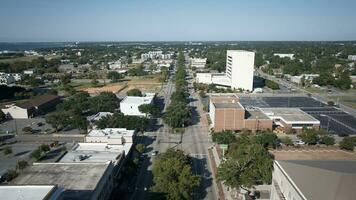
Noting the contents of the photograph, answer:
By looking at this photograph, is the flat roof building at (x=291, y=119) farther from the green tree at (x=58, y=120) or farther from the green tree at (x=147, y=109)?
the green tree at (x=58, y=120)

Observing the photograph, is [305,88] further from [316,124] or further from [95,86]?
[95,86]

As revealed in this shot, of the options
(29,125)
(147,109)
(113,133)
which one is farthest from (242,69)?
(29,125)

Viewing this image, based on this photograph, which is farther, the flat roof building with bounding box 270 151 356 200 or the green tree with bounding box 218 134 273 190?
the green tree with bounding box 218 134 273 190

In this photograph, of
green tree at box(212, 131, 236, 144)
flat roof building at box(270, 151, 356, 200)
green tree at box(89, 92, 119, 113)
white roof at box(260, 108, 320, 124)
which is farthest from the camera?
green tree at box(89, 92, 119, 113)

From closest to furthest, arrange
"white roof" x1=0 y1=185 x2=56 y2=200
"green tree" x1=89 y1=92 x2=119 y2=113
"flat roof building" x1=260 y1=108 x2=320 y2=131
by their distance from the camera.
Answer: "white roof" x1=0 y1=185 x2=56 y2=200, "flat roof building" x1=260 y1=108 x2=320 y2=131, "green tree" x1=89 y1=92 x2=119 y2=113

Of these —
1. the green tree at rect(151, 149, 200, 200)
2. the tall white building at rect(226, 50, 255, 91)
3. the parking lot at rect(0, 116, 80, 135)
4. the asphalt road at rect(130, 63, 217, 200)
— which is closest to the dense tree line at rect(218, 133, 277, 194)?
the asphalt road at rect(130, 63, 217, 200)

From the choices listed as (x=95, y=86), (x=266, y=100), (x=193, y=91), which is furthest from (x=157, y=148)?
Result: (x=95, y=86)

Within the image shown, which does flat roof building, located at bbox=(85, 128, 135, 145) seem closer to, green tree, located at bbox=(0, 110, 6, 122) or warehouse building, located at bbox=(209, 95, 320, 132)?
warehouse building, located at bbox=(209, 95, 320, 132)
